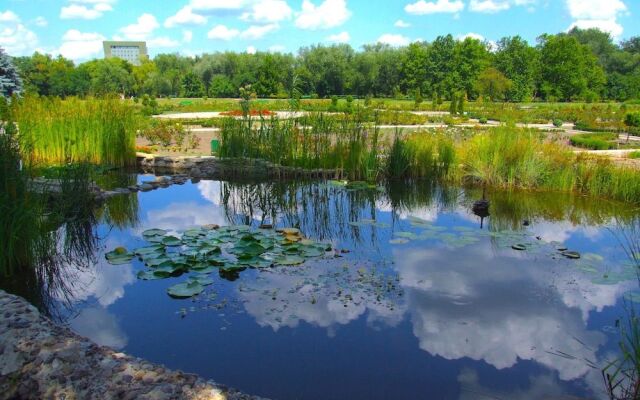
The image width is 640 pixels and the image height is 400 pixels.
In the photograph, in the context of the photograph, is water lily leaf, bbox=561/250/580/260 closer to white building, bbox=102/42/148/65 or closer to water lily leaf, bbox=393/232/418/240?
water lily leaf, bbox=393/232/418/240

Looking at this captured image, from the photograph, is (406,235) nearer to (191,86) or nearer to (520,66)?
(520,66)

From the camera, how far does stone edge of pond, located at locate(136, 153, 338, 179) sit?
8573 millimetres

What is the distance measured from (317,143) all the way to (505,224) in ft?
12.1

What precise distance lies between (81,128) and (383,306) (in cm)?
693

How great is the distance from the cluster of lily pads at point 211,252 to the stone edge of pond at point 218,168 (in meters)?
3.13

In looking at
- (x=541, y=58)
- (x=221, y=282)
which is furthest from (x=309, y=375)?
(x=541, y=58)

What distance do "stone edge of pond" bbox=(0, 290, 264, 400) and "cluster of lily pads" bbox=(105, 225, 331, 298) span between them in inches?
51.5

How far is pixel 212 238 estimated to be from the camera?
5.15m

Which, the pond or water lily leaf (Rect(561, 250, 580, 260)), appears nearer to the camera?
the pond

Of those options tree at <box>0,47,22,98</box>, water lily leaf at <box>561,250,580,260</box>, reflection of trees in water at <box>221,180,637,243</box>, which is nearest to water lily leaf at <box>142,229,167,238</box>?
reflection of trees in water at <box>221,180,637,243</box>

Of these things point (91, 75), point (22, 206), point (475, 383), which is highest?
point (91, 75)

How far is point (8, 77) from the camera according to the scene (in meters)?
10.5

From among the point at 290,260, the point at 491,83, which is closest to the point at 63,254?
the point at 290,260

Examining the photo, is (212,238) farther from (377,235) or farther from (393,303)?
(393,303)
